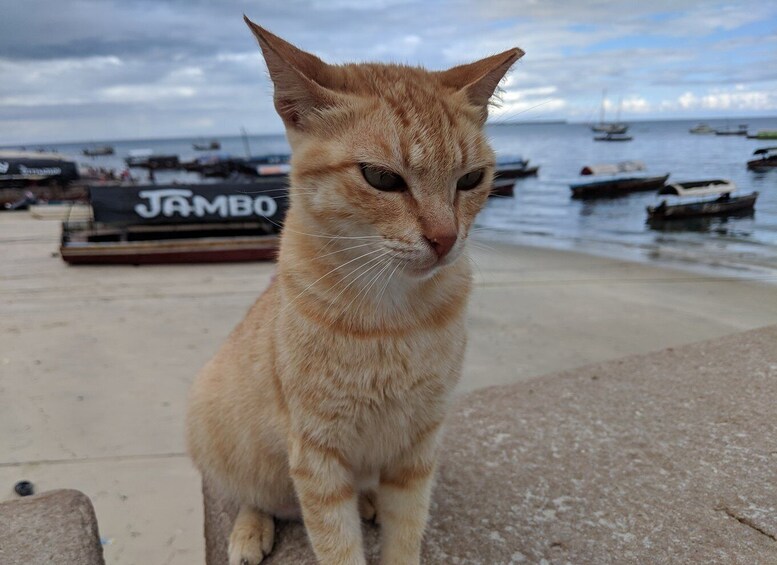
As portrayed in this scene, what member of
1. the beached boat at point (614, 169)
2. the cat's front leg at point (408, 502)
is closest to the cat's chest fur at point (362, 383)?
the cat's front leg at point (408, 502)

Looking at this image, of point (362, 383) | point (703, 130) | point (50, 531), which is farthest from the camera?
point (703, 130)

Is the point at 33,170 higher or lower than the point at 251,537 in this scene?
higher

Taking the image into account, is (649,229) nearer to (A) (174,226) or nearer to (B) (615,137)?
(A) (174,226)

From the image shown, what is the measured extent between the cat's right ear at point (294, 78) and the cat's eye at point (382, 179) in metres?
0.25

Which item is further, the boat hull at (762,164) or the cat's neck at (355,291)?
the boat hull at (762,164)

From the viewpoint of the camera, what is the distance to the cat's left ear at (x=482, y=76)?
5.46 feet

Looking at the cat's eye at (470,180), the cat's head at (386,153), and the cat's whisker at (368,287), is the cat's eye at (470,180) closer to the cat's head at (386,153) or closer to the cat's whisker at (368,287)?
the cat's head at (386,153)

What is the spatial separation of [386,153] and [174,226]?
9.92m

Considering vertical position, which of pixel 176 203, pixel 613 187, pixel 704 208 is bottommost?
pixel 704 208

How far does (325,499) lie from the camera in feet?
5.30

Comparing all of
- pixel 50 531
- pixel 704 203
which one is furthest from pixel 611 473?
pixel 704 203

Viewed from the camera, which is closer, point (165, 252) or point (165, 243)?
point (165, 252)

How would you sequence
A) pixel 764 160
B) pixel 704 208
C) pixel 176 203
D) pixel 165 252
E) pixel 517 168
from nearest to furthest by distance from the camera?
pixel 165 252, pixel 176 203, pixel 764 160, pixel 704 208, pixel 517 168

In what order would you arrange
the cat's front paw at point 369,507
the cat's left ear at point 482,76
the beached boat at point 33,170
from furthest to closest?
1. the beached boat at point 33,170
2. the cat's front paw at point 369,507
3. the cat's left ear at point 482,76
